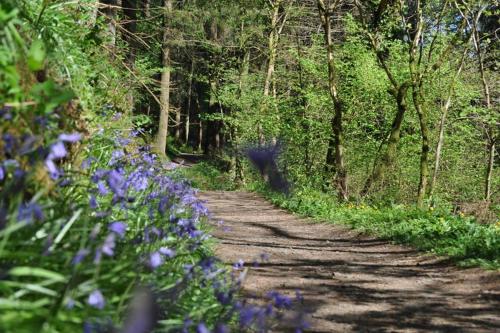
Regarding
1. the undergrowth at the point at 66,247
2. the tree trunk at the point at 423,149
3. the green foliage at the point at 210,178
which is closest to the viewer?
the undergrowth at the point at 66,247

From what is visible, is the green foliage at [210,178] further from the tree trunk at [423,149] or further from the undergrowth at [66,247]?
the undergrowth at [66,247]

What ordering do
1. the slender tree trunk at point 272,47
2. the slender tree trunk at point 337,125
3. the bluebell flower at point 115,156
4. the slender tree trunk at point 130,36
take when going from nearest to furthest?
the bluebell flower at point 115,156
the slender tree trunk at point 130,36
the slender tree trunk at point 337,125
the slender tree trunk at point 272,47

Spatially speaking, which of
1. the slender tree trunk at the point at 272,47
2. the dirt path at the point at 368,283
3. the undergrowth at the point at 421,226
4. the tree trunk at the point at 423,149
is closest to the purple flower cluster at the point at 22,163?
the dirt path at the point at 368,283

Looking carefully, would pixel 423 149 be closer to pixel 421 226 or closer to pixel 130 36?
pixel 421 226

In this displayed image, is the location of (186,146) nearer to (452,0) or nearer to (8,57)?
(452,0)

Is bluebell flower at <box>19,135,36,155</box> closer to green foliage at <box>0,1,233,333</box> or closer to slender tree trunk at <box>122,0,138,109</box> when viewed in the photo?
green foliage at <box>0,1,233,333</box>

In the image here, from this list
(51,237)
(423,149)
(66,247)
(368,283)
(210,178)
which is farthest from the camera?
(210,178)

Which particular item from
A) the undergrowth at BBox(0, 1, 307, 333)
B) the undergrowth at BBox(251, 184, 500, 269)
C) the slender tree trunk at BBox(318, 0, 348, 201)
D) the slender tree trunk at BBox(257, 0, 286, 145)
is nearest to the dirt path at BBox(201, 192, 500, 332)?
the undergrowth at BBox(251, 184, 500, 269)

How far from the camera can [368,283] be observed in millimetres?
5332

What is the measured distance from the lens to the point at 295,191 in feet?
47.3

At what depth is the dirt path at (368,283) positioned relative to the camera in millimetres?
4035

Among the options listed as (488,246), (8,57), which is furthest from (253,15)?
(8,57)

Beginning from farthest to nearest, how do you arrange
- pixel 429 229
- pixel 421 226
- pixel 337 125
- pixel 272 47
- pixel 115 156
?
pixel 272 47
pixel 337 125
pixel 421 226
pixel 429 229
pixel 115 156

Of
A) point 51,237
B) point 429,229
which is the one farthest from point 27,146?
point 429,229
